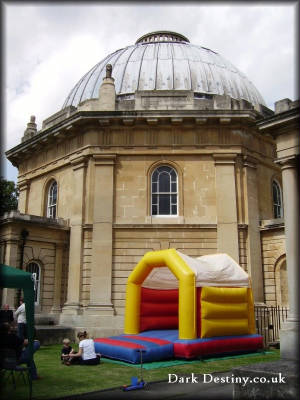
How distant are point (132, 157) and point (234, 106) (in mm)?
5687

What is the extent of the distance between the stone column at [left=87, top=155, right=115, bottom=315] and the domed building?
47 mm

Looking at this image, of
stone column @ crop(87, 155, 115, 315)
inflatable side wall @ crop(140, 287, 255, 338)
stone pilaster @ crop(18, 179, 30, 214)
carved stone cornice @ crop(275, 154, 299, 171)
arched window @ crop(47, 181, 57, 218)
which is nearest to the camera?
carved stone cornice @ crop(275, 154, 299, 171)

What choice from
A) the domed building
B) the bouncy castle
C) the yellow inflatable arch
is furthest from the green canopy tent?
the domed building

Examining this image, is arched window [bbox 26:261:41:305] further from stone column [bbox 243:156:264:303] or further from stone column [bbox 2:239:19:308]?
Result: stone column [bbox 243:156:264:303]

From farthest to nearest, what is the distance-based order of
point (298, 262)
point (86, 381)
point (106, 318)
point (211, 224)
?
point (211, 224) → point (106, 318) → point (298, 262) → point (86, 381)

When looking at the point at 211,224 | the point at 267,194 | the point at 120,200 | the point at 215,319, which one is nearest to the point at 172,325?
the point at 215,319

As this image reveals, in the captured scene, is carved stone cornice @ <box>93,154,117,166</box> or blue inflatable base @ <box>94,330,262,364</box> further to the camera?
carved stone cornice @ <box>93,154,117,166</box>

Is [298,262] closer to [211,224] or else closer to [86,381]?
[86,381]

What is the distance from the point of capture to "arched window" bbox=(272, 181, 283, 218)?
23.0m

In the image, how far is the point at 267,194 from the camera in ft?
72.3

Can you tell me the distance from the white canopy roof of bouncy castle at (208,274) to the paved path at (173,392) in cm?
446

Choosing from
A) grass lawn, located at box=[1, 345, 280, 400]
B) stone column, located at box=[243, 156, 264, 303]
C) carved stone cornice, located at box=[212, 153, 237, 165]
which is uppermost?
carved stone cornice, located at box=[212, 153, 237, 165]

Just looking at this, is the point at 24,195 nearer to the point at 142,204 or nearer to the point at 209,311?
the point at 142,204

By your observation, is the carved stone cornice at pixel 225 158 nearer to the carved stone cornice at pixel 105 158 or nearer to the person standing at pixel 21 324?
the carved stone cornice at pixel 105 158
